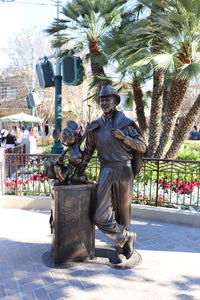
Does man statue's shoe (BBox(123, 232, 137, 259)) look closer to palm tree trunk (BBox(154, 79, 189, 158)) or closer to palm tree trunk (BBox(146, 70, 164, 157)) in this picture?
palm tree trunk (BBox(154, 79, 189, 158))

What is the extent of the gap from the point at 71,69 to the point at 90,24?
2.39m

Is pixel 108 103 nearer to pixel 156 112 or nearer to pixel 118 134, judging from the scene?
pixel 118 134

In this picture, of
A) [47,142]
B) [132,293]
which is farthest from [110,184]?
[47,142]

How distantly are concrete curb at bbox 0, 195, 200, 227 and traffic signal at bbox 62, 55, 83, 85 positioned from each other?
14.3ft

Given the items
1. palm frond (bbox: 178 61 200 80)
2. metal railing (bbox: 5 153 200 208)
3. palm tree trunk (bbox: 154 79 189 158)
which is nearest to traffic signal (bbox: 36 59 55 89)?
metal railing (bbox: 5 153 200 208)

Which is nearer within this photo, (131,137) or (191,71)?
(131,137)

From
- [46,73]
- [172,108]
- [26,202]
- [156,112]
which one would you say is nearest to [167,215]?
[26,202]

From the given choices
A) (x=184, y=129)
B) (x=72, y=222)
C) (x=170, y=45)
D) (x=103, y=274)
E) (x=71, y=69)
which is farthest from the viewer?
(x=71, y=69)

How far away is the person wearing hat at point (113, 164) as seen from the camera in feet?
9.91

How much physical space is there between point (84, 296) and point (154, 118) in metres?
6.45

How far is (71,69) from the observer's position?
8305mm

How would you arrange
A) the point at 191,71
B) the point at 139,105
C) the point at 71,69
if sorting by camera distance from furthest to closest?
the point at 139,105
the point at 71,69
the point at 191,71

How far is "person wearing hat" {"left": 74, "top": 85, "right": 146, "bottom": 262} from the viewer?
3.02 meters

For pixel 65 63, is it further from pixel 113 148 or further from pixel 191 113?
pixel 113 148
